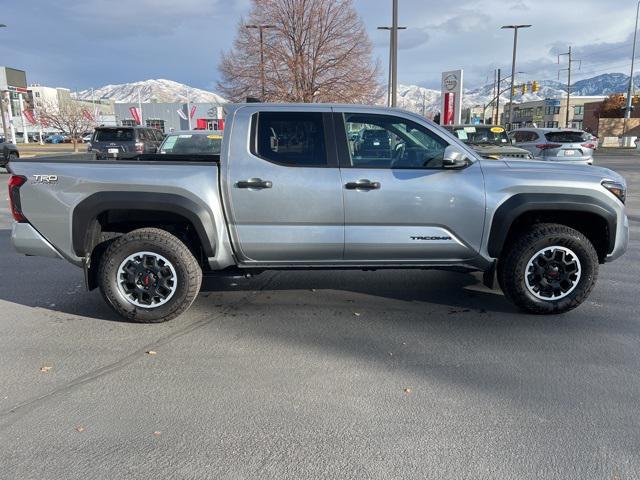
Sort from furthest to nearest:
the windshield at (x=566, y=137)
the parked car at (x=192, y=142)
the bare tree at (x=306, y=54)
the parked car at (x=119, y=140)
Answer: the bare tree at (x=306, y=54) → the parked car at (x=119, y=140) → the windshield at (x=566, y=137) → the parked car at (x=192, y=142)

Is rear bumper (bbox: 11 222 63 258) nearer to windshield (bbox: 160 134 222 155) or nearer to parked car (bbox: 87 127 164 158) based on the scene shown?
windshield (bbox: 160 134 222 155)

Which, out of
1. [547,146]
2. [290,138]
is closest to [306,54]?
[547,146]

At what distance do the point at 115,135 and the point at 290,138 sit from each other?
52.6 ft

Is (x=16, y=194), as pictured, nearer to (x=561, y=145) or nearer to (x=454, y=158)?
(x=454, y=158)

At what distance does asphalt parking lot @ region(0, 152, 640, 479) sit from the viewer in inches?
101

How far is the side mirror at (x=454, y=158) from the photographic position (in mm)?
4061

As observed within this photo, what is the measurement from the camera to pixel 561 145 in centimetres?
1536

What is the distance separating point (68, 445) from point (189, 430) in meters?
0.64

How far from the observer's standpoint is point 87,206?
4.12 meters

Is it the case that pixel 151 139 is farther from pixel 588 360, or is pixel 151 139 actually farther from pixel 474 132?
pixel 588 360

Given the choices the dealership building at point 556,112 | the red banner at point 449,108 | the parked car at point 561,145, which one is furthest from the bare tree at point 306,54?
the dealership building at point 556,112

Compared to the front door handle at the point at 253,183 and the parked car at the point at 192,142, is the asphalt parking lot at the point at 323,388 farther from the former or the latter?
the parked car at the point at 192,142

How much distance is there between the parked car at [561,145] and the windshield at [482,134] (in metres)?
3.08

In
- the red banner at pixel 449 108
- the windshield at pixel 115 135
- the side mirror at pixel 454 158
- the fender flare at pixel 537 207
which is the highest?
the red banner at pixel 449 108
